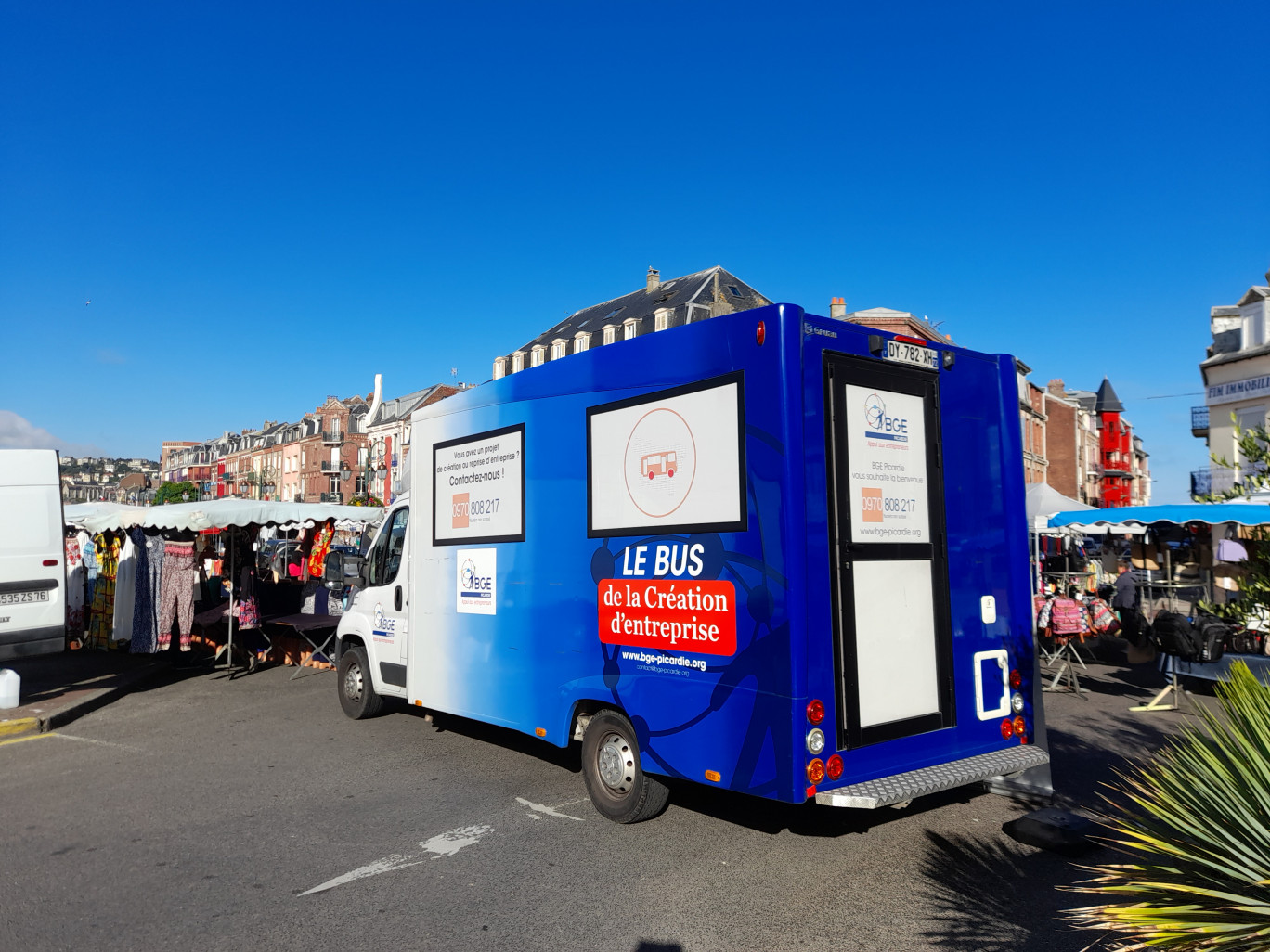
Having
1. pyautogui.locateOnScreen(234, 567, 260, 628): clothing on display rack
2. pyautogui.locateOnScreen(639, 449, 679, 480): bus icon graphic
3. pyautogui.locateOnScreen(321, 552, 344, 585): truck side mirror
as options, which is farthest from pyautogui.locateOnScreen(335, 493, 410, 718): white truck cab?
pyautogui.locateOnScreen(234, 567, 260, 628): clothing on display rack

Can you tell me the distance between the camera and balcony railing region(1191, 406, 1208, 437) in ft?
148

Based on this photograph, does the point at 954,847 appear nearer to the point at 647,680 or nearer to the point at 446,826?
the point at 647,680

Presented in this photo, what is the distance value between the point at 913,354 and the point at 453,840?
445 centimetres

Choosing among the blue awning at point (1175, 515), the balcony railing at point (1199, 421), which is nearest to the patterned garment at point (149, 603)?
the blue awning at point (1175, 515)

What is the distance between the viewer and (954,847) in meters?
5.13

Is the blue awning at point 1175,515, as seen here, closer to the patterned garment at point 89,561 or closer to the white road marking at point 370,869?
the white road marking at point 370,869

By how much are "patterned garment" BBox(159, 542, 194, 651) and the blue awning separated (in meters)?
14.4

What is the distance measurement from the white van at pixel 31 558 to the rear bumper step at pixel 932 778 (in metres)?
9.85

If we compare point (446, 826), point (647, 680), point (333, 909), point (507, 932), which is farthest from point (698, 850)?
point (333, 909)

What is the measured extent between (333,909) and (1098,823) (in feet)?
15.8

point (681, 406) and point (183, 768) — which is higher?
point (681, 406)

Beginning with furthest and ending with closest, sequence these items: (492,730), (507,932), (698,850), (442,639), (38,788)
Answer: (492,730) → (442,639) → (38,788) → (698,850) → (507,932)

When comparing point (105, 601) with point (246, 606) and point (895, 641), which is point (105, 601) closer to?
point (246, 606)

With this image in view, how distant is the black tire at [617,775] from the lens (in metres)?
5.37
